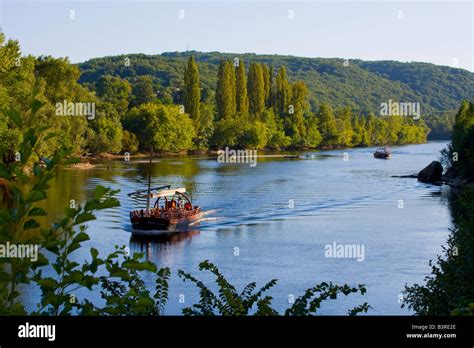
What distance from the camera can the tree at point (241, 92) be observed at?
86.9 m

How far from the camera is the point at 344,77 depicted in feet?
458

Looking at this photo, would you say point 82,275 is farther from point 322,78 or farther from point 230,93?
point 322,78

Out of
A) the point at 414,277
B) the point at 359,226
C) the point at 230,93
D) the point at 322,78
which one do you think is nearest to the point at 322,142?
the point at 230,93

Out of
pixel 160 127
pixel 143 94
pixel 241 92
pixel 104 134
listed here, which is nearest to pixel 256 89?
pixel 241 92

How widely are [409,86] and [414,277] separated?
110 m

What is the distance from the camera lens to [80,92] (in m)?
61.5

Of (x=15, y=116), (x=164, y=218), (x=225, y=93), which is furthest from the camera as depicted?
(x=225, y=93)

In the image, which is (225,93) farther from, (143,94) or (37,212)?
(37,212)

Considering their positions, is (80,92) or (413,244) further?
(80,92)

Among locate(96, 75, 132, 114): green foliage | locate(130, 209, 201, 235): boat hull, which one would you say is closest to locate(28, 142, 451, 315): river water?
locate(130, 209, 201, 235): boat hull

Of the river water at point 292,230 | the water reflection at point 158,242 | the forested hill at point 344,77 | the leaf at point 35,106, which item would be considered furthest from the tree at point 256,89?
the leaf at point 35,106

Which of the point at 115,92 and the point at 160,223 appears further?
the point at 115,92

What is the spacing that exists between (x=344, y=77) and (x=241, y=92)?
56.4 meters

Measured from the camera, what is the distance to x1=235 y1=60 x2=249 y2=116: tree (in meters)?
86.9
